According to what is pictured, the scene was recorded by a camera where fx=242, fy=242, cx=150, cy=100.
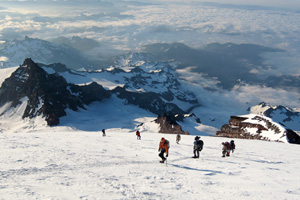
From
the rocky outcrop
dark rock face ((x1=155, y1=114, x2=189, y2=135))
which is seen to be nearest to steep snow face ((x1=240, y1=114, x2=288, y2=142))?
the rocky outcrop

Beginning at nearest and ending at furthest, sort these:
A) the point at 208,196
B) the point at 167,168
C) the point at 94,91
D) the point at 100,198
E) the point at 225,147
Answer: the point at 100,198
the point at 208,196
the point at 167,168
the point at 225,147
the point at 94,91

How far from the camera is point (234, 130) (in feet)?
199

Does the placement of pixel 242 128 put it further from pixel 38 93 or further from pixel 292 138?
pixel 38 93

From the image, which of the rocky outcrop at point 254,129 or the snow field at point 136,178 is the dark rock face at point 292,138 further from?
the snow field at point 136,178

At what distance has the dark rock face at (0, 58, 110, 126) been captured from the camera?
134375mm

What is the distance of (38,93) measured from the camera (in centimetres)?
14362

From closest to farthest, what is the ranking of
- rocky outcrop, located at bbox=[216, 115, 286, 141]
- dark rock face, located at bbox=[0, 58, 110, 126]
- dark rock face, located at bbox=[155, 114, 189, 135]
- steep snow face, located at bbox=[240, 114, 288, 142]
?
steep snow face, located at bbox=[240, 114, 288, 142] < rocky outcrop, located at bbox=[216, 115, 286, 141] < dark rock face, located at bbox=[155, 114, 189, 135] < dark rock face, located at bbox=[0, 58, 110, 126]

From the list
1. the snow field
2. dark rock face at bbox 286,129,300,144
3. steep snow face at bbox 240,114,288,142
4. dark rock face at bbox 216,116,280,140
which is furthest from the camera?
Answer: dark rock face at bbox 216,116,280,140

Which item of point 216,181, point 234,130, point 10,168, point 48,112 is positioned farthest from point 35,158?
point 48,112

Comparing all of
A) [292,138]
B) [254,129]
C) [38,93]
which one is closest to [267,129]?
[254,129]

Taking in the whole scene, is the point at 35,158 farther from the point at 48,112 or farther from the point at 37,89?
the point at 37,89

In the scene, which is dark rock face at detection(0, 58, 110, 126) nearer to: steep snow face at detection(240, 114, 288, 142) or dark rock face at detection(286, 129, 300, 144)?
steep snow face at detection(240, 114, 288, 142)

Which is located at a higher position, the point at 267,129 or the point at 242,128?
the point at 267,129

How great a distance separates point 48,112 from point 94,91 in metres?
69.2
